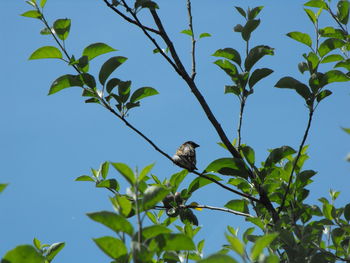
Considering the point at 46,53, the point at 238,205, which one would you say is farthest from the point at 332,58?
the point at 46,53

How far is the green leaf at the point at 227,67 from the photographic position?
375 cm

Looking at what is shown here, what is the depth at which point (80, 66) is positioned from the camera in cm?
356

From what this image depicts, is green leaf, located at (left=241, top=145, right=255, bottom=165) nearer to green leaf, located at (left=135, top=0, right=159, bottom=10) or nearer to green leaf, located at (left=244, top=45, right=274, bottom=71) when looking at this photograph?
green leaf, located at (left=244, top=45, right=274, bottom=71)

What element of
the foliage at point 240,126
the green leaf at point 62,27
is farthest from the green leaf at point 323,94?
the green leaf at point 62,27

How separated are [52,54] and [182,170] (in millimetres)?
1328

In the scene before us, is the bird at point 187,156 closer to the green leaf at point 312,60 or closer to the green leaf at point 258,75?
the green leaf at point 258,75

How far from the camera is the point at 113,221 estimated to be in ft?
6.00

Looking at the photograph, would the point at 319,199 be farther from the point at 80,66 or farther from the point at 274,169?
the point at 80,66

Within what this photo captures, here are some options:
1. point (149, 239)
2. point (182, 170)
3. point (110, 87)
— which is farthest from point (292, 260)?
point (110, 87)

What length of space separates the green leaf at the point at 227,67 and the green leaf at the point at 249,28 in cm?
26

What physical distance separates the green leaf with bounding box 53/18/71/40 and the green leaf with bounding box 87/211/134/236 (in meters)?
2.24

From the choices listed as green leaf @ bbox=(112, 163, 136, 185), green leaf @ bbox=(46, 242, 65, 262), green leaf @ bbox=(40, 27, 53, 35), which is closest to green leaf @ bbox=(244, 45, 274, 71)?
green leaf @ bbox=(40, 27, 53, 35)

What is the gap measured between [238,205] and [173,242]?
2.02 metres

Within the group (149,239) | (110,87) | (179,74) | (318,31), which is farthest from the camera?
(318,31)
